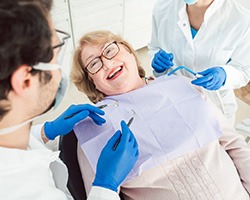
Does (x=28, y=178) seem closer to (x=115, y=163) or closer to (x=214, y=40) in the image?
(x=115, y=163)

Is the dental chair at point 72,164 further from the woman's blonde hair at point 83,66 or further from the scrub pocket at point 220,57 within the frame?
the scrub pocket at point 220,57

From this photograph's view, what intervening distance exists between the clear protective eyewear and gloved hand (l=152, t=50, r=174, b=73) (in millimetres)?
238

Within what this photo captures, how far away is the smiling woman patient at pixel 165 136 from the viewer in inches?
45.6

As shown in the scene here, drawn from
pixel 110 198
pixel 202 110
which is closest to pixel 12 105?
pixel 110 198

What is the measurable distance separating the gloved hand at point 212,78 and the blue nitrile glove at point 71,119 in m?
0.50

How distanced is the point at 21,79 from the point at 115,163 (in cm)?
49

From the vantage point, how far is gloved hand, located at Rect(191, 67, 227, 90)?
4.39ft

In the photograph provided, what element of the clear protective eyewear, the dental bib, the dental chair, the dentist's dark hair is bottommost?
the dental chair

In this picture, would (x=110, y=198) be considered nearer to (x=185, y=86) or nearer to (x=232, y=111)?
(x=185, y=86)

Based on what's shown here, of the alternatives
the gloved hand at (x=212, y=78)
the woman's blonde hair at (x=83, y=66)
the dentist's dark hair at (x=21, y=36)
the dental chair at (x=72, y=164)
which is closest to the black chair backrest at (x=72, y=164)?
the dental chair at (x=72, y=164)

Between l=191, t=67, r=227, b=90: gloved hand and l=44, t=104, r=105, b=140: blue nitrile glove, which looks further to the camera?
l=191, t=67, r=227, b=90: gloved hand

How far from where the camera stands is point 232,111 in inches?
66.5

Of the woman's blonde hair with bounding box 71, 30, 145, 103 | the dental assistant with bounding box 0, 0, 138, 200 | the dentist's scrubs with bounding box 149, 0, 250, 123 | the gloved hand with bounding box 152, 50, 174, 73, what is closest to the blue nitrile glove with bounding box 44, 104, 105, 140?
the dental assistant with bounding box 0, 0, 138, 200

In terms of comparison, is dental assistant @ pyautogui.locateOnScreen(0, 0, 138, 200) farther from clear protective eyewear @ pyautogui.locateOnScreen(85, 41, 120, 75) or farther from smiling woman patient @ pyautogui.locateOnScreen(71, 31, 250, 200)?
clear protective eyewear @ pyautogui.locateOnScreen(85, 41, 120, 75)
